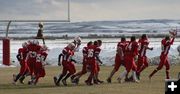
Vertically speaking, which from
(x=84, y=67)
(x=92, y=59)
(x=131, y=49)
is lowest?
(x=84, y=67)

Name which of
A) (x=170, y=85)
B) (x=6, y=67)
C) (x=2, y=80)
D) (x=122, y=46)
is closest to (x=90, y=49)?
(x=122, y=46)

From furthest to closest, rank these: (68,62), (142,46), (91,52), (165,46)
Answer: (142,46) < (165,46) < (91,52) < (68,62)

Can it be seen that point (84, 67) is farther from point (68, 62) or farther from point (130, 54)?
point (130, 54)

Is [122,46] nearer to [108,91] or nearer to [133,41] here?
[133,41]

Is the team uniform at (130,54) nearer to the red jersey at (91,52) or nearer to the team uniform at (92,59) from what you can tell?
the team uniform at (92,59)

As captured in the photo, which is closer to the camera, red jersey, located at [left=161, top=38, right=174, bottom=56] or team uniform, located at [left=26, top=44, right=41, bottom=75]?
team uniform, located at [left=26, top=44, right=41, bottom=75]

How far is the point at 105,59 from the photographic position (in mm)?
38000

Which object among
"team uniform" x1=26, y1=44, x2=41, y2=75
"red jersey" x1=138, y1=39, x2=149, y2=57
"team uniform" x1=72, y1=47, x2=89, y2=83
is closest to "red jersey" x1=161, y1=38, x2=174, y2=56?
"red jersey" x1=138, y1=39, x2=149, y2=57

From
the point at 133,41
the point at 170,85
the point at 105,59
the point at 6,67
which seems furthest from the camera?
the point at 105,59

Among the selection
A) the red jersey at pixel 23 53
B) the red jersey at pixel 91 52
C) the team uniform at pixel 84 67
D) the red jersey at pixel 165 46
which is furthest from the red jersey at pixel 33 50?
the red jersey at pixel 165 46

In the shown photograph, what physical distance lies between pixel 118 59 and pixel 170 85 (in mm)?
12759

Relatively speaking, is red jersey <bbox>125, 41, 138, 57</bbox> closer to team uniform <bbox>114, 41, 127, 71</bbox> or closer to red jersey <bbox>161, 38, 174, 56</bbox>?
team uniform <bbox>114, 41, 127, 71</bbox>

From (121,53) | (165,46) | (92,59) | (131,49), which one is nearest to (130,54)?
(131,49)

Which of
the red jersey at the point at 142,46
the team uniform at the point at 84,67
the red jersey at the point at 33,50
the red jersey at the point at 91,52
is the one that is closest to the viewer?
the red jersey at the point at 91,52
